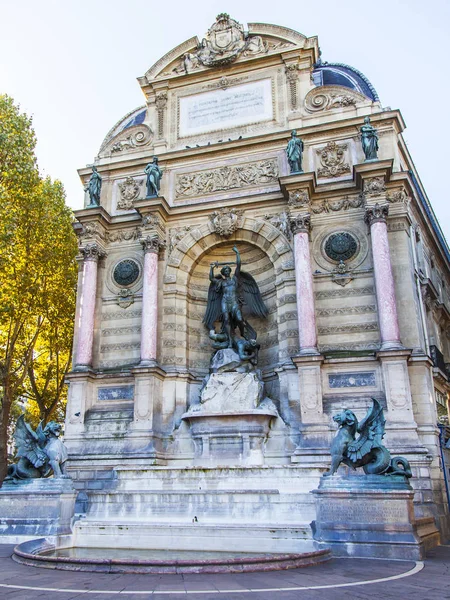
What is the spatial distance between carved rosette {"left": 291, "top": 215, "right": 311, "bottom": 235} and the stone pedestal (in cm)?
527

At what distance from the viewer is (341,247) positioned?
61.3ft

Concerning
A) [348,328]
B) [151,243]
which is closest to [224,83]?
[151,243]

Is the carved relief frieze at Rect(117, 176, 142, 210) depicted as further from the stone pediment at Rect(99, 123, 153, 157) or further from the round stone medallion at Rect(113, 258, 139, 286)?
the round stone medallion at Rect(113, 258, 139, 286)

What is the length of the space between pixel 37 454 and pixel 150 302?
771cm

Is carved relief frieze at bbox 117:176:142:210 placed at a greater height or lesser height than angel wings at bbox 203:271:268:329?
greater

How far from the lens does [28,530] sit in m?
11.3

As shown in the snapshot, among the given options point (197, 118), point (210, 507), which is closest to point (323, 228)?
point (197, 118)

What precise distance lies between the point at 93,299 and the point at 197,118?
8.99 meters

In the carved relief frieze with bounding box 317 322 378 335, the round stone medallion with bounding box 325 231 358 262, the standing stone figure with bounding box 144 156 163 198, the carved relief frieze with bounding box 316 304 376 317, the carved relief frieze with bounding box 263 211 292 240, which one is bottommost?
the carved relief frieze with bounding box 317 322 378 335

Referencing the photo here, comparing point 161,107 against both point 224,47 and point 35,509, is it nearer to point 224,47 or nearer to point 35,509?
point 224,47

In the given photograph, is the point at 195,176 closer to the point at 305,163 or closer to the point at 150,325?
the point at 305,163

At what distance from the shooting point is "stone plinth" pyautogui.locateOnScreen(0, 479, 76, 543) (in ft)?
37.1

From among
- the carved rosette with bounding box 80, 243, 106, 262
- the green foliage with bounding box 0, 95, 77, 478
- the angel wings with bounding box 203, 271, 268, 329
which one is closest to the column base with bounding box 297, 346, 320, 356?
the angel wings with bounding box 203, 271, 268, 329

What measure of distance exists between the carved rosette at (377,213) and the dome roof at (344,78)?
6.25 m
